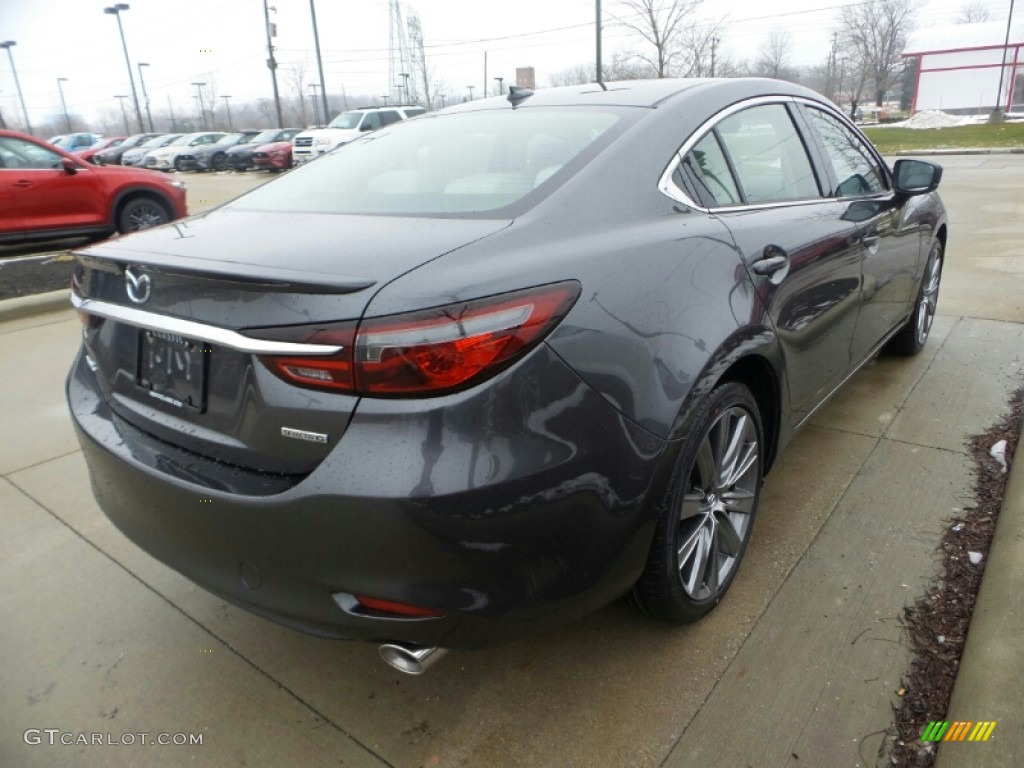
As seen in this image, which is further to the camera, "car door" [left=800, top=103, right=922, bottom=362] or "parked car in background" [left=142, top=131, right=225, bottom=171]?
"parked car in background" [left=142, top=131, right=225, bottom=171]

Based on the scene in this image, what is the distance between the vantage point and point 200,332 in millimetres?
1718

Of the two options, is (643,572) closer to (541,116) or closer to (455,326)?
(455,326)

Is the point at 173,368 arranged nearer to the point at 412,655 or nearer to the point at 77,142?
the point at 412,655

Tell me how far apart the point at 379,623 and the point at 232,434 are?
0.54 meters

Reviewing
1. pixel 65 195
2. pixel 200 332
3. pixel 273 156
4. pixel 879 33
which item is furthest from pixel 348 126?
pixel 879 33

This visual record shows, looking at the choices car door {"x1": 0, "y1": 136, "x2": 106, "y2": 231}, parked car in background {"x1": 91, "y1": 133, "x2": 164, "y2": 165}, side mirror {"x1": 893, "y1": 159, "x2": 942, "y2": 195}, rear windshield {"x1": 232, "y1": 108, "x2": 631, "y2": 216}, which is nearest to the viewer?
rear windshield {"x1": 232, "y1": 108, "x2": 631, "y2": 216}

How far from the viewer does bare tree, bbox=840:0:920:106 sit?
67375 millimetres

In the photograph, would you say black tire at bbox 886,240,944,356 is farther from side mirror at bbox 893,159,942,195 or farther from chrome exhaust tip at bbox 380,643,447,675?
chrome exhaust tip at bbox 380,643,447,675

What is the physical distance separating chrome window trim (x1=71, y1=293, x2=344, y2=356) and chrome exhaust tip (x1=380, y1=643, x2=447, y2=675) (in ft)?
2.28

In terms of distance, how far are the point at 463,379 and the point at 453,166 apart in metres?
1.10

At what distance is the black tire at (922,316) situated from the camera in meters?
4.34

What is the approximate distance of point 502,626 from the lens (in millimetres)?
1716

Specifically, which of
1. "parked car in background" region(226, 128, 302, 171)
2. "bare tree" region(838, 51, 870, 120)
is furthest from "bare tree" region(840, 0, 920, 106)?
"parked car in background" region(226, 128, 302, 171)

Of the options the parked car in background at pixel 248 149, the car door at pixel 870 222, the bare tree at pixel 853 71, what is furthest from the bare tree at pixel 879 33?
the car door at pixel 870 222
